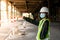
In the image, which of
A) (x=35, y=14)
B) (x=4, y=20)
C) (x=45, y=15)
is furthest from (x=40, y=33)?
(x=35, y=14)

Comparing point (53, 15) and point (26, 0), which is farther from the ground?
point (26, 0)

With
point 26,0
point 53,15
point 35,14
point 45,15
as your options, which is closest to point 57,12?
point 53,15

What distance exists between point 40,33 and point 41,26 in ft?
0.52

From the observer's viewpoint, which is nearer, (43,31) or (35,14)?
(43,31)

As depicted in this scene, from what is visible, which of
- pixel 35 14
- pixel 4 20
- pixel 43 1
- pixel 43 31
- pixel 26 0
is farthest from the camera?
pixel 35 14

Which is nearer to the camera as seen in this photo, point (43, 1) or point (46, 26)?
point (46, 26)

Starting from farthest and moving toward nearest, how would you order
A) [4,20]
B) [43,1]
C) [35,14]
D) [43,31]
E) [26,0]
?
[35,14]
[43,1]
[26,0]
[4,20]
[43,31]

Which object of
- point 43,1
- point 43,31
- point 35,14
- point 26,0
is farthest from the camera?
point 35,14

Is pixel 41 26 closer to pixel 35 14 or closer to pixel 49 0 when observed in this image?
pixel 49 0

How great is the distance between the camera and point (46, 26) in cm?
429

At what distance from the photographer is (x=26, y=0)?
29.8 meters

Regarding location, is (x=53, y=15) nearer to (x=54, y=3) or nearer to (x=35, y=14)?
(x=54, y=3)

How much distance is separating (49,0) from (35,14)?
8.66 metres

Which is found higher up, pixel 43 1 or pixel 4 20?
pixel 43 1
